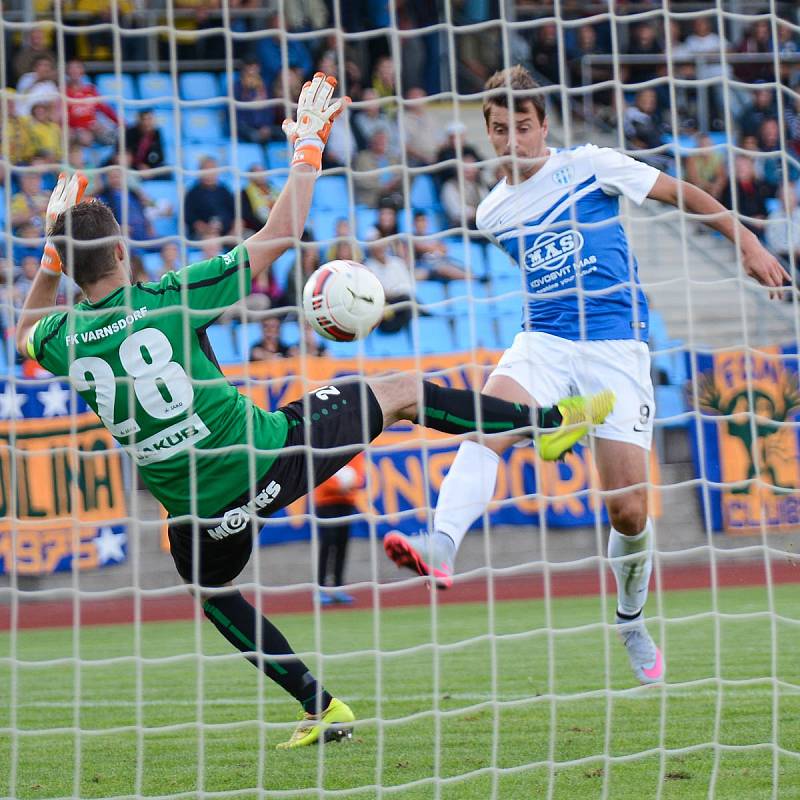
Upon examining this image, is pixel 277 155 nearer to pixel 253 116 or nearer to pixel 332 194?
pixel 253 116

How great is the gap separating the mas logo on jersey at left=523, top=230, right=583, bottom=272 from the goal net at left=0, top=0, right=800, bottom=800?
0.01 meters

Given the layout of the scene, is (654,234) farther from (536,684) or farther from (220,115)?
(536,684)

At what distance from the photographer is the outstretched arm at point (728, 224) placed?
473cm

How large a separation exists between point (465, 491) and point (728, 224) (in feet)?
4.89

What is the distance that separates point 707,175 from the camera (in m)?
12.2

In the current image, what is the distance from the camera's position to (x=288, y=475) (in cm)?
495

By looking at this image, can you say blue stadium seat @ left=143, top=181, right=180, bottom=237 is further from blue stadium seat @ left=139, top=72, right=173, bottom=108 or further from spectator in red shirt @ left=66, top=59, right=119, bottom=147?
blue stadium seat @ left=139, top=72, right=173, bottom=108

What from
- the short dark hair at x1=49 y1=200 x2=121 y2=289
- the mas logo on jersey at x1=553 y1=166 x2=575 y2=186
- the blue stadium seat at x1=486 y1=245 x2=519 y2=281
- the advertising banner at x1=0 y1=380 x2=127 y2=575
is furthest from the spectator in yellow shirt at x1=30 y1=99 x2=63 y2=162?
the short dark hair at x1=49 y1=200 x2=121 y2=289

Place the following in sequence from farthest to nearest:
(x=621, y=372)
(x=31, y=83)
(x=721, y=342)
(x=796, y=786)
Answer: (x=721, y=342)
(x=31, y=83)
(x=621, y=372)
(x=796, y=786)

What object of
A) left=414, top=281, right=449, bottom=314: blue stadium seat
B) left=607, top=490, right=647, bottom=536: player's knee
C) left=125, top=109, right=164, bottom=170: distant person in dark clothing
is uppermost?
left=125, top=109, right=164, bottom=170: distant person in dark clothing

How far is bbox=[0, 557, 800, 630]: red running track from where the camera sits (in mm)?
10438

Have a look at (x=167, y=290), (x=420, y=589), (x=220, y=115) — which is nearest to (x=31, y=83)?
(x=220, y=115)

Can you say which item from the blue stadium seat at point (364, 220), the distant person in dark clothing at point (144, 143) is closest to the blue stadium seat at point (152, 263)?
the distant person in dark clothing at point (144, 143)

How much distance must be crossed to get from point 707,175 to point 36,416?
649 cm
